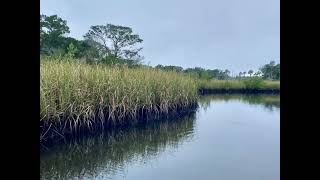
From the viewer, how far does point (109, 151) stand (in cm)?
604

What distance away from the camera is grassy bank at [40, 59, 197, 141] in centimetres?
596

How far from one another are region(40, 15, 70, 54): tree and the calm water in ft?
46.8

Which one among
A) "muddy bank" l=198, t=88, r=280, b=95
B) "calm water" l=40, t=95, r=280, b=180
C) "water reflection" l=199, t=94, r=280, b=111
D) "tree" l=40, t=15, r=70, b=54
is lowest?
"calm water" l=40, t=95, r=280, b=180

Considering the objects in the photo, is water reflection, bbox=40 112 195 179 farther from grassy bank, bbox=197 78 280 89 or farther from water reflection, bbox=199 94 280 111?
grassy bank, bbox=197 78 280 89

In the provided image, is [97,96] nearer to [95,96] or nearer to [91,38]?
[95,96]

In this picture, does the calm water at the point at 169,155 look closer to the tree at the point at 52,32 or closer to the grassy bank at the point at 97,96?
the grassy bank at the point at 97,96

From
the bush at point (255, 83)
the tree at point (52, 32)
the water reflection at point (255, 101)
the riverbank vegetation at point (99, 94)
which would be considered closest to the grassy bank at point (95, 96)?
the riverbank vegetation at point (99, 94)

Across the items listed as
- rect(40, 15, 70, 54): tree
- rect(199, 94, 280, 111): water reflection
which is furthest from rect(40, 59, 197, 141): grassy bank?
rect(40, 15, 70, 54): tree

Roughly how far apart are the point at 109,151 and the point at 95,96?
4.99ft

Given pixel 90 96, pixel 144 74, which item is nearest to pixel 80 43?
pixel 144 74

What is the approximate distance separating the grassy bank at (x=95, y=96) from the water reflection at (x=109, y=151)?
359 mm
